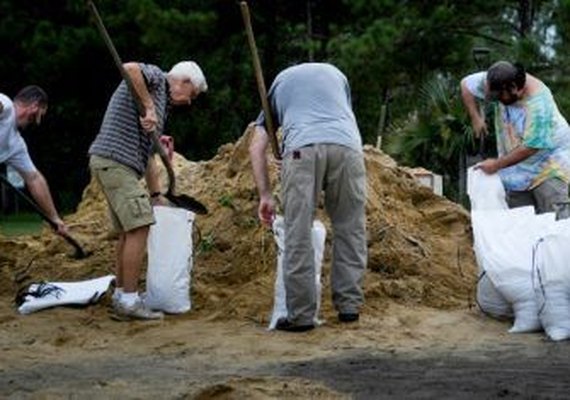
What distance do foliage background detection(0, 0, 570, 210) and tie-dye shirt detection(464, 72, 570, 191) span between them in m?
8.02

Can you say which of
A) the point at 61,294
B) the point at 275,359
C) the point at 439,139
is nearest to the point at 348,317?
the point at 275,359

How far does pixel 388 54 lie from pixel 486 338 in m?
14.8

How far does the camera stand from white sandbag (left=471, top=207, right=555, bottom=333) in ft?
20.3

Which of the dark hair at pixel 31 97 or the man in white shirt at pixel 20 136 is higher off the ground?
the dark hair at pixel 31 97

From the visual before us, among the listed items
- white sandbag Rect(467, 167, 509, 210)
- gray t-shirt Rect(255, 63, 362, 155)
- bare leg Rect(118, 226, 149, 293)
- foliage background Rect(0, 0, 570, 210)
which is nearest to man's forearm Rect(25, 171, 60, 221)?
bare leg Rect(118, 226, 149, 293)

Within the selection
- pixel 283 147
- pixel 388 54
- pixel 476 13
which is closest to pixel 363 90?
pixel 388 54

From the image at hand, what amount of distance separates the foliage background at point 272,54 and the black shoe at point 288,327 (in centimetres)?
900

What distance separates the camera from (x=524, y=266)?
20.4 ft

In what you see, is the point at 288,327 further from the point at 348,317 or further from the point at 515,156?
the point at 515,156

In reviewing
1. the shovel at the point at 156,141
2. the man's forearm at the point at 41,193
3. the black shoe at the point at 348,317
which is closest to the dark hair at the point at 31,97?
the man's forearm at the point at 41,193

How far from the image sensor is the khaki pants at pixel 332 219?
614 centimetres

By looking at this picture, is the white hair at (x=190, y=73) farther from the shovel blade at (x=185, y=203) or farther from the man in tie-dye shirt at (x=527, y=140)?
the man in tie-dye shirt at (x=527, y=140)

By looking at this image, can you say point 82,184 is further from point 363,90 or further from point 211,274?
point 211,274

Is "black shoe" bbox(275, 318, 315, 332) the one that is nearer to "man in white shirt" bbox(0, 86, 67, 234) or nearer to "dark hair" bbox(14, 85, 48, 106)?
"man in white shirt" bbox(0, 86, 67, 234)
